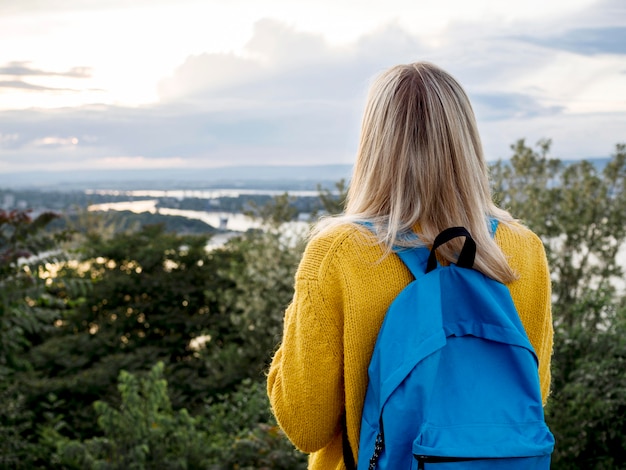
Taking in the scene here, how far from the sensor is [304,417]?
1.78 meters

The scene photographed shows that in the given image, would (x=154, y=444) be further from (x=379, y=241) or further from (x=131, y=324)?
(x=131, y=324)

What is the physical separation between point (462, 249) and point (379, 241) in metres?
0.21

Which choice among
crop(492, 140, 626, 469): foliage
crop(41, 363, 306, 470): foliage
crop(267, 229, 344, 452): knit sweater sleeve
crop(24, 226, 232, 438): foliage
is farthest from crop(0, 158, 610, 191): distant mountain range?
crop(267, 229, 344, 452): knit sweater sleeve

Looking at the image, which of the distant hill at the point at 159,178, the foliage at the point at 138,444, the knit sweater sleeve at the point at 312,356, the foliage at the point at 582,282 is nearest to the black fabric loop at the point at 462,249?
the knit sweater sleeve at the point at 312,356

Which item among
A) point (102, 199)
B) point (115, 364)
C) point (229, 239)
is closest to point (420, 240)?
point (115, 364)

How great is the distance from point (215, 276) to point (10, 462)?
4.84 metres

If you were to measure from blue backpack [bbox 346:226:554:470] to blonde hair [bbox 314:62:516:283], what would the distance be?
9cm

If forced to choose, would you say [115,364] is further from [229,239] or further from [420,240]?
[420,240]

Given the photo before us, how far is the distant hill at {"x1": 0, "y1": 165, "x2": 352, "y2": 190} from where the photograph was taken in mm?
17766

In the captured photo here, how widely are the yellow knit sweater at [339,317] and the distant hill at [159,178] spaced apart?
1355 centimetres

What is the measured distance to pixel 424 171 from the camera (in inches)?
67.1

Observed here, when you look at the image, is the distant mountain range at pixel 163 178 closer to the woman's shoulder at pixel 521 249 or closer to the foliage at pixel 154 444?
the foliage at pixel 154 444

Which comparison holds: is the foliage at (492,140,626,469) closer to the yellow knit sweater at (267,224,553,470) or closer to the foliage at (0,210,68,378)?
the yellow knit sweater at (267,224,553,470)

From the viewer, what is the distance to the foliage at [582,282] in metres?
3.78
